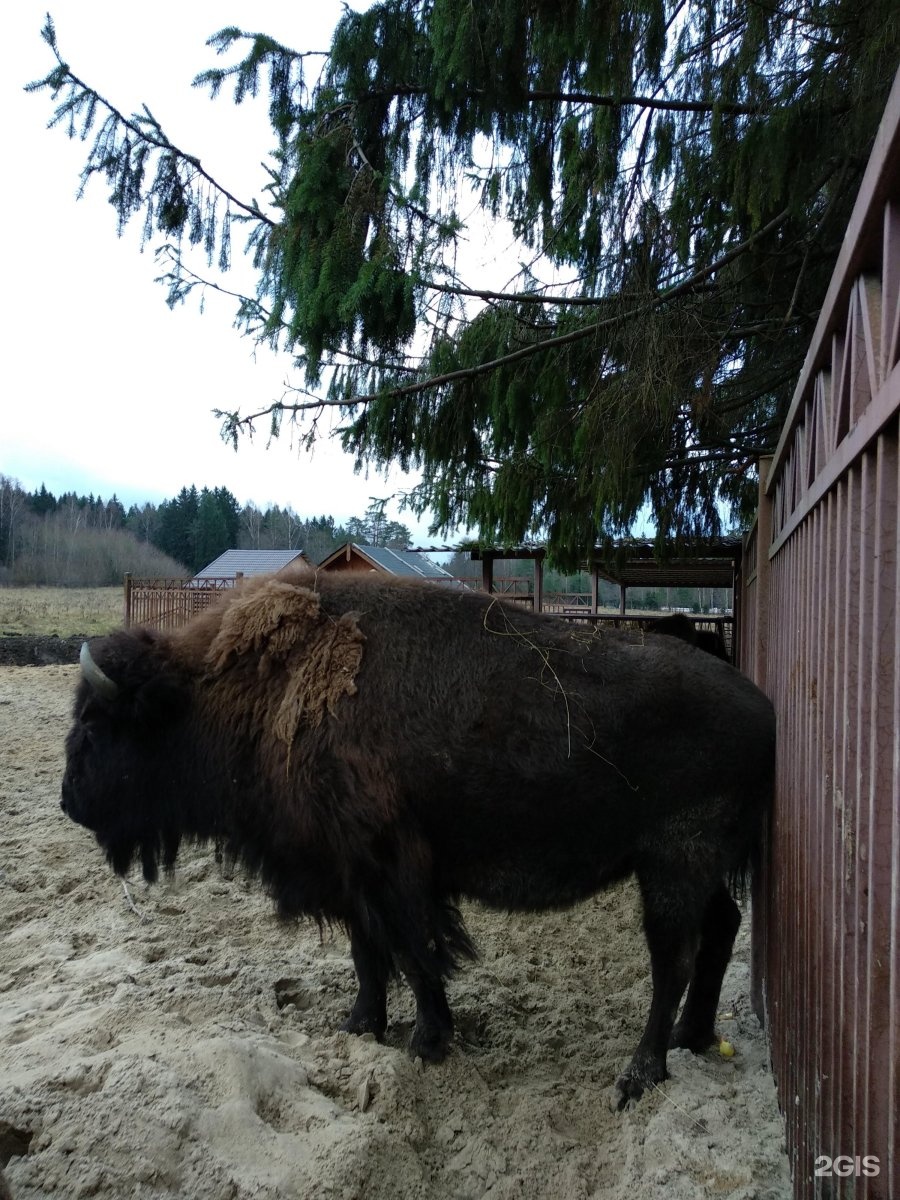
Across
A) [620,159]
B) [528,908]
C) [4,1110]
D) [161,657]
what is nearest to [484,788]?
[528,908]

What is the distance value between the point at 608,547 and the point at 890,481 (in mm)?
6104

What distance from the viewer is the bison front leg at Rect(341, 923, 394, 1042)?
12.4 ft

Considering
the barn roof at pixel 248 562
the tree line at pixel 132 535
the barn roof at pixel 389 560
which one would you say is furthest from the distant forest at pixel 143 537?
the barn roof at pixel 389 560

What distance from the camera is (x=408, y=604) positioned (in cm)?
391

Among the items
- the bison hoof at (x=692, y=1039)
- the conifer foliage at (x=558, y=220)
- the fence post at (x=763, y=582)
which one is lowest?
the bison hoof at (x=692, y=1039)

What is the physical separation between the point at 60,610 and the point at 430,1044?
36504 mm

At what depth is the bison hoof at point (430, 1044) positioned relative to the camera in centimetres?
356

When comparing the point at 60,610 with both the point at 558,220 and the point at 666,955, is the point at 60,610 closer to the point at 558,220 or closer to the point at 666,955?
the point at 558,220

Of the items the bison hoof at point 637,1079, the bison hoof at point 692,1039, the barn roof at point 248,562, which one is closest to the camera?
the bison hoof at point 637,1079

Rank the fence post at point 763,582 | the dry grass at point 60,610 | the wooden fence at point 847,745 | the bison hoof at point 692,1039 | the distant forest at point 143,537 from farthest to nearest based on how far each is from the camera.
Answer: the distant forest at point 143,537, the dry grass at point 60,610, the fence post at point 763,582, the bison hoof at point 692,1039, the wooden fence at point 847,745

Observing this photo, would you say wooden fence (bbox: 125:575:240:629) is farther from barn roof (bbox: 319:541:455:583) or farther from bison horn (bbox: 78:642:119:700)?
bison horn (bbox: 78:642:119:700)

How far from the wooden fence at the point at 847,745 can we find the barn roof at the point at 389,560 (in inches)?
388

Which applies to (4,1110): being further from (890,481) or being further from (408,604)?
(890,481)

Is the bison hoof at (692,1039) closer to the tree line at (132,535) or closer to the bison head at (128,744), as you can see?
the bison head at (128,744)
